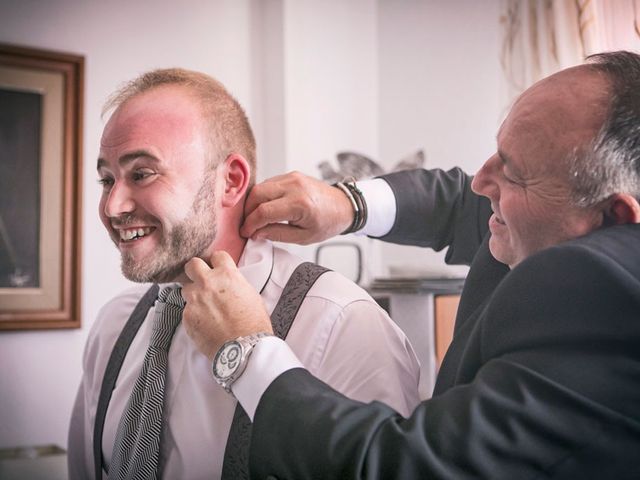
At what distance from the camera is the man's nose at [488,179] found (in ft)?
3.51

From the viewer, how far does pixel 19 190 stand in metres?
3.06

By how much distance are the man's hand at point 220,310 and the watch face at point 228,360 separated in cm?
2

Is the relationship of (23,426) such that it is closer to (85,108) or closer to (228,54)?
(85,108)

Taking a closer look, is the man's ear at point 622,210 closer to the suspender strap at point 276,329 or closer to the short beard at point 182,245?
the suspender strap at point 276,329

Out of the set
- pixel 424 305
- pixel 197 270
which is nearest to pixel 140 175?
pixel 197 270

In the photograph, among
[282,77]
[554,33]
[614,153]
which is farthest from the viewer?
[282,77]

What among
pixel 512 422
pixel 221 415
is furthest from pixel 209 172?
pixel 512 422

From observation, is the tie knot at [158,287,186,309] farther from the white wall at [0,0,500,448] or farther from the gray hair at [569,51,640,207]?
the white wall at [0,0,500,448]

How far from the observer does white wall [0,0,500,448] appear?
308 centimetres

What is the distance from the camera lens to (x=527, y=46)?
3488 millimetres

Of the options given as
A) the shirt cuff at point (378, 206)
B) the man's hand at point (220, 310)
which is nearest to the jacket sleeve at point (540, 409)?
the man's hand at point (220, 310)

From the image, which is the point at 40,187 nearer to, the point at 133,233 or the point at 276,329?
the point at 133,233

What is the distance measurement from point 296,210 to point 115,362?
0.46 metres

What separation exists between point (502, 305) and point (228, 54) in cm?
290
